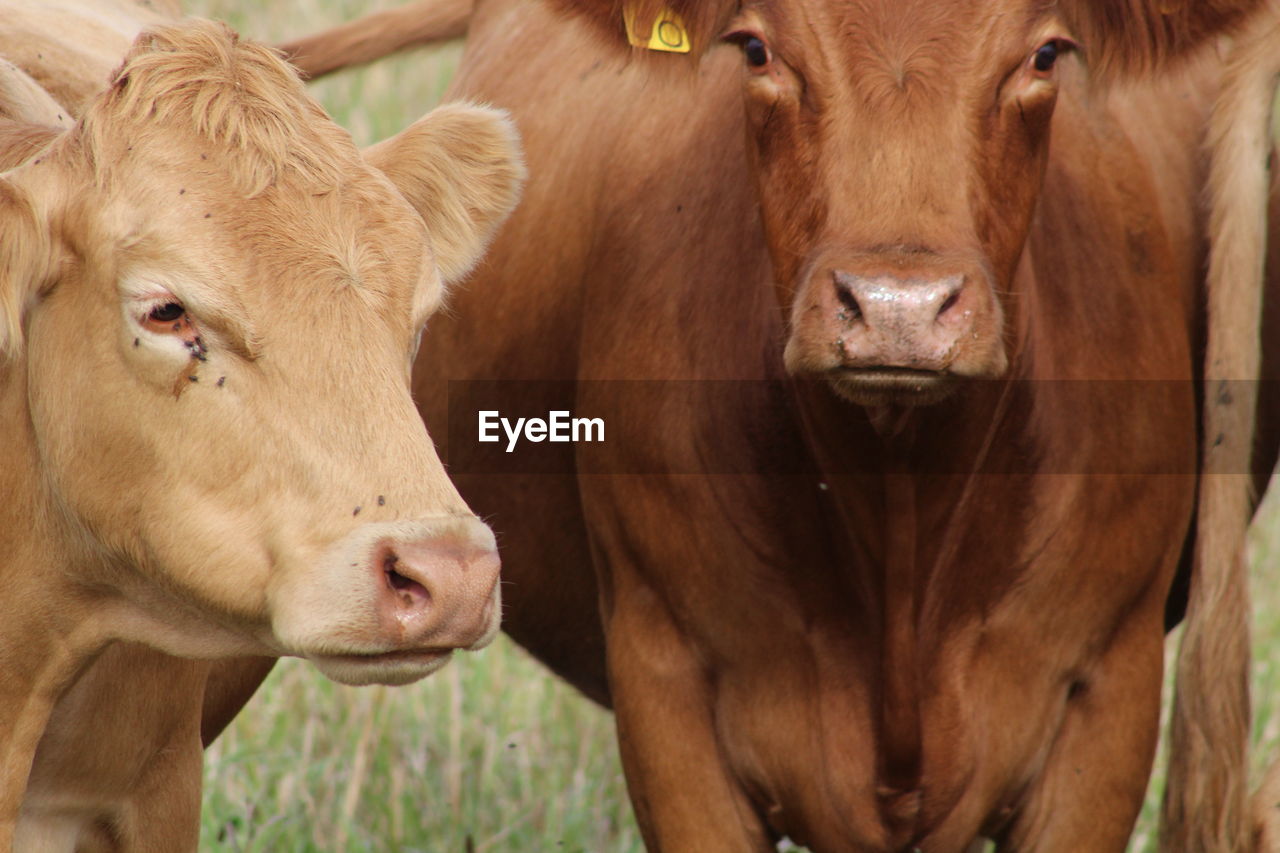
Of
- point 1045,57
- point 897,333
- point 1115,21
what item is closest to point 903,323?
point 897,333

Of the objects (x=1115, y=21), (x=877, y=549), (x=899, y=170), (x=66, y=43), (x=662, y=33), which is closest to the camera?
(x=899, y=170)

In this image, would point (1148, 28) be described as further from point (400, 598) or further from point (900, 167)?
point (400, 598)

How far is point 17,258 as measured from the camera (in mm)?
3098

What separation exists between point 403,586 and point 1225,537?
2.10 m

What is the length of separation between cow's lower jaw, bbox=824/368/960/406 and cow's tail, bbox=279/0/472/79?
2.99m

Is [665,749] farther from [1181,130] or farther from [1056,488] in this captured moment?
[1181,130]

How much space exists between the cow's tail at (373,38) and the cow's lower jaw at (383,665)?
3232 millimetres

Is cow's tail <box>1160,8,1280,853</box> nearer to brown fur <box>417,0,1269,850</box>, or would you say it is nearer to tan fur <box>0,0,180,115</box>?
brown fur <box>417,0,1269,850</box>

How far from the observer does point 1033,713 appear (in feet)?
13.4

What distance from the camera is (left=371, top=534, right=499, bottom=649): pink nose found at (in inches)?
113

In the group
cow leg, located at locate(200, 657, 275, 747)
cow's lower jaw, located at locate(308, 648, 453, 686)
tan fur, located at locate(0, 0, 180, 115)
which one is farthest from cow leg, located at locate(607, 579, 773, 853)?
tan fur, located at locate(0, 0, 180, 115)

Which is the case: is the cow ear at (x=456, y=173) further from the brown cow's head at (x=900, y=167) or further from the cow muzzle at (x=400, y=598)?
the cow muzzle at (x=400, y=598)

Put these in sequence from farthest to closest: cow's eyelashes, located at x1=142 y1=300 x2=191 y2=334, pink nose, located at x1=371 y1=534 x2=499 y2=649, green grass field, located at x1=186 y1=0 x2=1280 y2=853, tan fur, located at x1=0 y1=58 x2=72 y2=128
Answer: green grass field, located at x1=186 y1=0 x2=1280 y2=853 → tan fur, located at x1=0 y1=58 x2=72 y2=128 → cow's eyelashes, located at x1=142 y1=300 x2=191 y2=334 → pink nose, located at x1=371 y1=534 x2=499 y2=649

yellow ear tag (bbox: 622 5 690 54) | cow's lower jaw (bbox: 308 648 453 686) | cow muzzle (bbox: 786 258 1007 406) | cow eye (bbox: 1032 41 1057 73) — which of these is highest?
yellow ear tag (bbox: 622 5 690 54)
